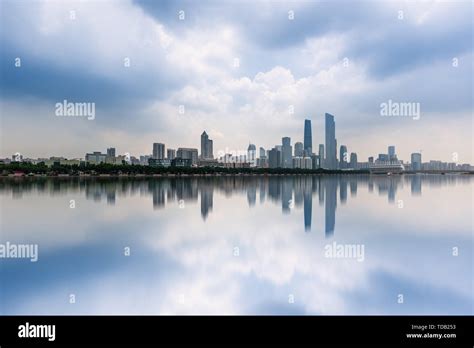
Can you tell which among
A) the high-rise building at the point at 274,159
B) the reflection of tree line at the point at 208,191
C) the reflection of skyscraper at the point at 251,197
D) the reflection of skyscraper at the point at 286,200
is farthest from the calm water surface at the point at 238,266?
the high-rise building at the point at 274,159

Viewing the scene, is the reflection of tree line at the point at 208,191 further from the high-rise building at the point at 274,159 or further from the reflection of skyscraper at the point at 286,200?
the high-rise building at the point at 274,159

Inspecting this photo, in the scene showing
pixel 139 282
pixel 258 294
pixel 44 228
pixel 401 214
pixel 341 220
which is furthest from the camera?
pixel 401 214

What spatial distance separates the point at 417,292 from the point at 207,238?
6.10 m

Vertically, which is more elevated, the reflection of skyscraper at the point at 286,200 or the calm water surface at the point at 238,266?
the reflection of skyscraper at the point at 286,200

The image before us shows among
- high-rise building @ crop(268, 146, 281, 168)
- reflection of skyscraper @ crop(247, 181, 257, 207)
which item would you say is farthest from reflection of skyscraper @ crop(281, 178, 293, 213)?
high-rise building @ crop(268, 146, 281, 168)

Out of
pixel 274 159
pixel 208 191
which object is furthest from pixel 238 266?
pixel 274 159

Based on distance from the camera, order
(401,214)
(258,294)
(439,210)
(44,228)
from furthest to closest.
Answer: (439,210) → (401,214) → (44,228) → (258,294)

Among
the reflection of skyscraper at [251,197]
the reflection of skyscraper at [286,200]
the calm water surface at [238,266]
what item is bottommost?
the calm water surface at [238,266]

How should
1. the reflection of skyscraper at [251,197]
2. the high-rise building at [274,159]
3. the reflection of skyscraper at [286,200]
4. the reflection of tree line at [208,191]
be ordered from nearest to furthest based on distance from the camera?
A: the reflection of skyscraper at [286,200] < the reflection of tree line at [208,191] < the reflection of skyscraper at [251,197] < the high-rise building at [274,159]

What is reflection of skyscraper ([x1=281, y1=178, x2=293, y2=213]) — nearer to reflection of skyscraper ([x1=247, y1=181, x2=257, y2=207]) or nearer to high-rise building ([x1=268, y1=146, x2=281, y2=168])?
reflection of skyscraper ([x1=247, y1=181, x2=257, y2=207])
